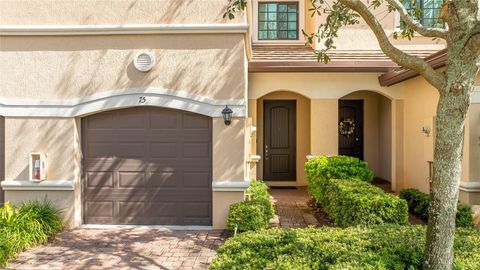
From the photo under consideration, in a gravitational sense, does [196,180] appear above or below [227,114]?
below

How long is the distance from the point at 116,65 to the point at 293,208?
17.3 feet

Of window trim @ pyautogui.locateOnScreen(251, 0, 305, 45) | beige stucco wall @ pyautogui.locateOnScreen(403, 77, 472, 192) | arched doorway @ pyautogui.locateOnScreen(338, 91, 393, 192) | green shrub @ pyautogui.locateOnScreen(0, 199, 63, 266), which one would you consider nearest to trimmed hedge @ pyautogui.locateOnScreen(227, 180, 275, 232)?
green shrub @ pyautogui.locateOnScreen(0, 199, 63, 266)

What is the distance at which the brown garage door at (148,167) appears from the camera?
301 inches

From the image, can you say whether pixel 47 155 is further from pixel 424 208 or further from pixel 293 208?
pixel 424 208

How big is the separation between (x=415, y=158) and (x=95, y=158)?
8.19 meters

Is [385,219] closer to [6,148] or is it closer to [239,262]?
[239,262]

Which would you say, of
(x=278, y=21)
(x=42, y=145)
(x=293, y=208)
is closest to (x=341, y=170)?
(x=293, y=208)

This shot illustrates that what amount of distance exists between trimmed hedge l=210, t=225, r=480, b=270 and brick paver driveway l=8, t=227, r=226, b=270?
1.61 meters

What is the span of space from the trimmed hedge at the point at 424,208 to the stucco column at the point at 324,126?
2.64m

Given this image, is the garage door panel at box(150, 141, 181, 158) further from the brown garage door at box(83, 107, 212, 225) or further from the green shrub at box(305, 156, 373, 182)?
the green shrub at box(305, 156, 373, 182)

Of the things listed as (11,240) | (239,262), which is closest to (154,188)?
(11,240)

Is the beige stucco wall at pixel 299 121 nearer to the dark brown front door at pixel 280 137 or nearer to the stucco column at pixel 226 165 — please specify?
the dark brown front door at pixel 280 137

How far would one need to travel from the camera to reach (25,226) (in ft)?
21.1

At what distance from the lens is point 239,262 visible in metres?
3.93
